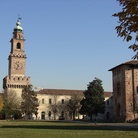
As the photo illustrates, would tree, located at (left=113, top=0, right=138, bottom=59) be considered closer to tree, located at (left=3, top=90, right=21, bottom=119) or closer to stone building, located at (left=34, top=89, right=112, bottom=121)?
tree, located at (left=3, top=90, right=21, bottom=119)

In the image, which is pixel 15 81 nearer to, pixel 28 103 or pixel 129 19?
pixel 28 103

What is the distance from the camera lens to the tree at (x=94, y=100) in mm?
63875

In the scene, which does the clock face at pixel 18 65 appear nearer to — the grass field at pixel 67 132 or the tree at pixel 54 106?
the tree at pixel 54 106

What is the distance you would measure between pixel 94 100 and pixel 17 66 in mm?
34103

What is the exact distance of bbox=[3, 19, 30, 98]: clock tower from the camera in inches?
3428

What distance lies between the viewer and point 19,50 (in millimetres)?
92312

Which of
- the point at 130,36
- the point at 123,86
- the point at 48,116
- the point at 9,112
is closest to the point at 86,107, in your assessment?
the point at 123,86

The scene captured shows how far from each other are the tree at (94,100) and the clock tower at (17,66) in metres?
26.9

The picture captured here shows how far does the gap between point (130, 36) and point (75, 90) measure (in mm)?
91285

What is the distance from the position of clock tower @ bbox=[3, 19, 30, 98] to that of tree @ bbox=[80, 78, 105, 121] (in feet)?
88.2

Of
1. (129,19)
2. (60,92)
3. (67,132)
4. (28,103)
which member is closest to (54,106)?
(60,92)

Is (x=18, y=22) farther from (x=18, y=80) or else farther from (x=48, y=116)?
(x=48, y=116)

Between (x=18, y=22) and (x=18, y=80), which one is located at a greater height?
(x=18, y=22)

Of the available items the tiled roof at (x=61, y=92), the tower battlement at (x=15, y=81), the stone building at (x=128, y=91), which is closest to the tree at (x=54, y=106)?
the tiled roof at (x=61, y=92)
